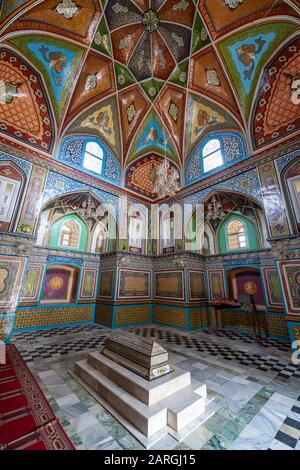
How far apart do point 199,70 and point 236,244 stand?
318 inches

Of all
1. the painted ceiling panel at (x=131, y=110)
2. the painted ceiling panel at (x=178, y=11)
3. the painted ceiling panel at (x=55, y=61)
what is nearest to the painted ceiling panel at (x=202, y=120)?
the painted ceiling panel at (x=131, y=110)

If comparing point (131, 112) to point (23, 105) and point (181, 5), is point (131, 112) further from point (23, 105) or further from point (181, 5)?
point (23, 105)

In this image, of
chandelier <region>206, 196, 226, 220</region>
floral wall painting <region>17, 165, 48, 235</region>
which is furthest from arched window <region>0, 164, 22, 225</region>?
chandelier <region>206, 196, 226, 220</region>

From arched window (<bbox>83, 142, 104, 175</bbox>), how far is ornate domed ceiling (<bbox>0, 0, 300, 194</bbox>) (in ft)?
2.03

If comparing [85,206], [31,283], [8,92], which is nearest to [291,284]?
[85,206]

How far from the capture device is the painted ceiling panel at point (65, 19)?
5961mm

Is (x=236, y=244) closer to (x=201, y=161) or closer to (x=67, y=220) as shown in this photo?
(x=201, y=161)

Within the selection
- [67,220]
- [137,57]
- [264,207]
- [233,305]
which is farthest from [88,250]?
[137,57]

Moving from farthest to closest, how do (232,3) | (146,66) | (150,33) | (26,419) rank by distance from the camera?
1. (146,66)
2. (150,33)
3. (232,3)
4. (26,419)

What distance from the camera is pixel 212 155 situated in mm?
9562

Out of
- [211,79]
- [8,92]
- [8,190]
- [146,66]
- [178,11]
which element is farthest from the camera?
[146,66]

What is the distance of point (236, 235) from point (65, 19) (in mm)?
10873

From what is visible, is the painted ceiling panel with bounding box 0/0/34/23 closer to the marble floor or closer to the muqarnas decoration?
the marble floor

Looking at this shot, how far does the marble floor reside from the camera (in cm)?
213
